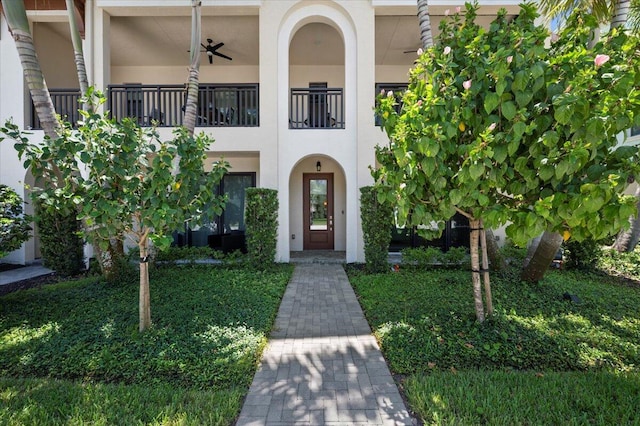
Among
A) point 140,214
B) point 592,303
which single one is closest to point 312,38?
point 140,214

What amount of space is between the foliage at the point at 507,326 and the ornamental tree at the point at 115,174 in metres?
3.17

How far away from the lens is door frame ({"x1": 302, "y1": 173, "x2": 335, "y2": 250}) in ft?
35.0

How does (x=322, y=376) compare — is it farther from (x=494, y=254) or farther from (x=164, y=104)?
(x=164, y=104)

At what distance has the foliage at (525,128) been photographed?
2.51 meters

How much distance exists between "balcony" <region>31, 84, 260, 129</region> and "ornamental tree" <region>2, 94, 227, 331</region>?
5188 millimetres

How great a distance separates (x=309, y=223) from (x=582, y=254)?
762 centimetres

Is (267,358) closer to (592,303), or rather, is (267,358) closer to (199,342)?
(199,342)

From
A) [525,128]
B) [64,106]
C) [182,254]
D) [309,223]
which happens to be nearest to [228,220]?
[182,254]

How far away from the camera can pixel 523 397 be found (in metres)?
2.71

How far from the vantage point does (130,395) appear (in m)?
2.78

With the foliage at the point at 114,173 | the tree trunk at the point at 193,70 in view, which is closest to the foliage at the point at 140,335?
the foliage at the point at 114,173

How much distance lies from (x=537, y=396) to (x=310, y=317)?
2.94m

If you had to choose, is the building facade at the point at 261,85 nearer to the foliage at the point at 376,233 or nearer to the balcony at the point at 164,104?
the balcony at the point at 164,104

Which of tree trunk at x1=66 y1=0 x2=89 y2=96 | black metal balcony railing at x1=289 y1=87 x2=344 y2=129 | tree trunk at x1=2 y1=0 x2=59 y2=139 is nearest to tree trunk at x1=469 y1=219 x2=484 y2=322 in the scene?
black metal balcony railing at x1=289 y1=87 x2=344 y2=129
